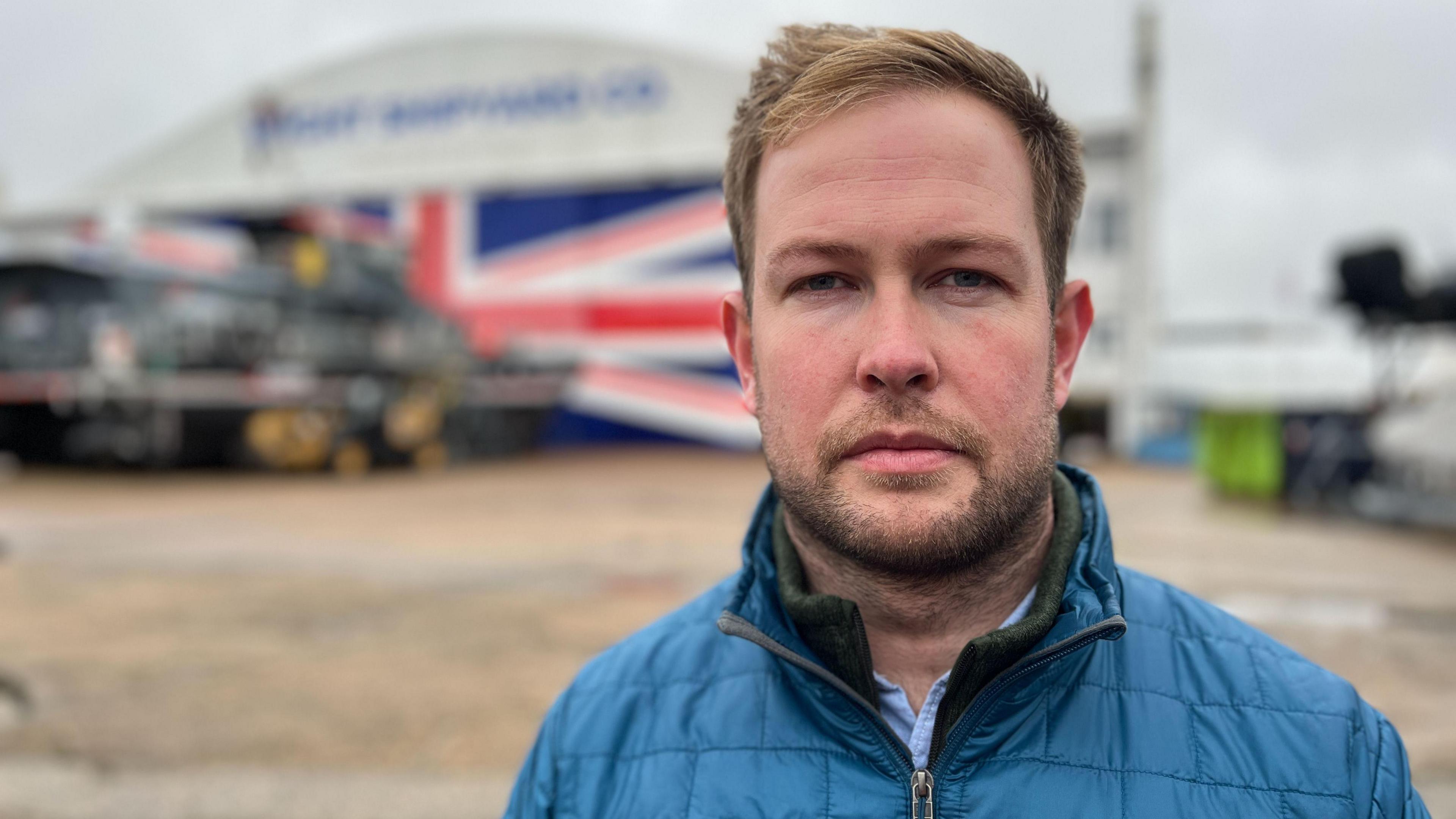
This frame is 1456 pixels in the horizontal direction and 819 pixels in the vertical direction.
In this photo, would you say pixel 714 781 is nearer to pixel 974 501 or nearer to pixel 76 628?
pixel 974 501

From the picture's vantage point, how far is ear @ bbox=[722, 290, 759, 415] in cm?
141

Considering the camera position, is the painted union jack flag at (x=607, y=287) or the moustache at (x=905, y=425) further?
the painted union jack flag at (x=607, y=287)

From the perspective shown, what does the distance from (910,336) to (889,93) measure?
0.30 meters

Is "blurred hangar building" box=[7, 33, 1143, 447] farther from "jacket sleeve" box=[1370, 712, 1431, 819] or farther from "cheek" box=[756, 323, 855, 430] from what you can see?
"jacket sleeve" box=[1370, 712, 1431, 819]

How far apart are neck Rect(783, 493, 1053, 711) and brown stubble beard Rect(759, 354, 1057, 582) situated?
1 cm

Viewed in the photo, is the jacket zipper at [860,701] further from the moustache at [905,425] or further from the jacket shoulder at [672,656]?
the moustache at [905,425]

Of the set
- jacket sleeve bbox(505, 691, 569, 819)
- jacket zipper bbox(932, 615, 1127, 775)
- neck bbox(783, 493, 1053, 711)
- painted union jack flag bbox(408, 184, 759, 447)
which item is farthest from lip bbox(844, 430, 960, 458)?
painted union jack flag bbox(408, 184, 759, 447)

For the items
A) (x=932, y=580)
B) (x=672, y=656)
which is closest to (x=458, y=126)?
(x=672, y=656)

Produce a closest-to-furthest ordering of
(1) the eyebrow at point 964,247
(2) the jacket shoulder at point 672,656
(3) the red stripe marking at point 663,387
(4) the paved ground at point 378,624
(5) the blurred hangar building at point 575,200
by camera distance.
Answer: (1) the eyebrow at point 964,247 → (2) the jacket shoulder at point 672,656 → (4) the paved ground at point 378,624 → (5) the blurred hangar building at point 575,200 → (3) the red stripe marking at point 663,387

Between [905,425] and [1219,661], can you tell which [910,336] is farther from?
[1219,661]

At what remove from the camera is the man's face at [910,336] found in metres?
1.16

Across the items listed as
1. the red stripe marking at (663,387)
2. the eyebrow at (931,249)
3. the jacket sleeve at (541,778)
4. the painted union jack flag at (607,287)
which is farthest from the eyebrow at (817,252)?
the red stripe marking at (663,387)

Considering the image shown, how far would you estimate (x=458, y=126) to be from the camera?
65.4 ft

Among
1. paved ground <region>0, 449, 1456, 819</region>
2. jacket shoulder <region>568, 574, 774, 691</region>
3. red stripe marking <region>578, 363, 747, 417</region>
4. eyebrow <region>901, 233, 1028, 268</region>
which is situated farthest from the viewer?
red stripe marking <region>578, 363, 747, 417</region>
